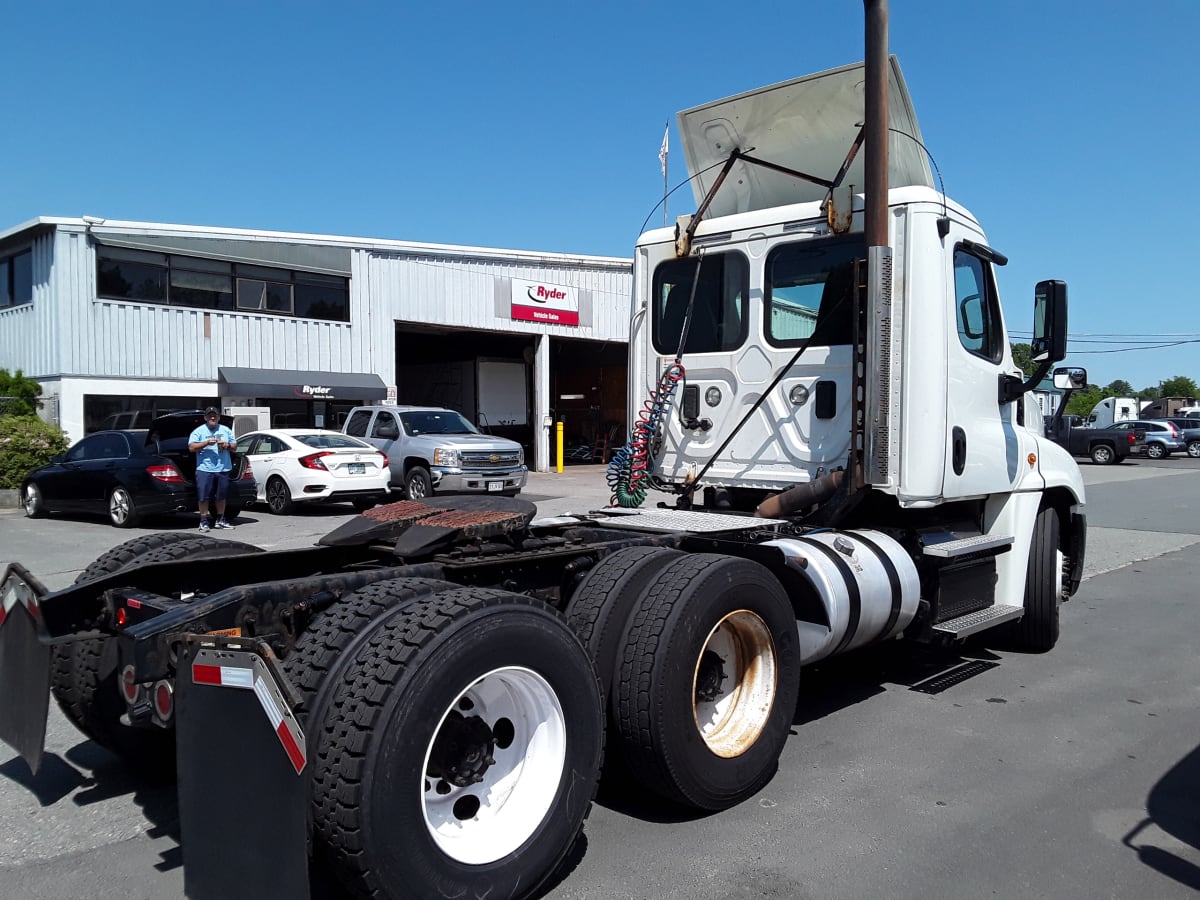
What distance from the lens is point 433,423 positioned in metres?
17.6

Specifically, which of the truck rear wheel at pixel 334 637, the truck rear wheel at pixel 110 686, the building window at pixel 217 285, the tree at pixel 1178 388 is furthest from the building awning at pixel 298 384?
the tree at pixel 1178 388

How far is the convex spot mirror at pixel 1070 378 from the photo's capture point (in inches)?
259

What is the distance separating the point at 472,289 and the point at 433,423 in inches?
316

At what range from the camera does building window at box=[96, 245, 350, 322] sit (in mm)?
19391

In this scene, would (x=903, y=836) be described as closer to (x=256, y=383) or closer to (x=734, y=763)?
(x=734, y=763)

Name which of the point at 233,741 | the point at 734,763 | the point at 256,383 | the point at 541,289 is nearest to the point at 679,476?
the point at 734,763

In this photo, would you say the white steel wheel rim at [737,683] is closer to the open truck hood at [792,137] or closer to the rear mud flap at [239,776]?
the rear mud flap at [239,776]

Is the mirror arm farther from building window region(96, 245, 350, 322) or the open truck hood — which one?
building window region(96, 245, 350, 322)

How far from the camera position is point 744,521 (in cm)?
503

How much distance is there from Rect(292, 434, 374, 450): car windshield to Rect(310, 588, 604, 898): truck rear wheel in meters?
13.0

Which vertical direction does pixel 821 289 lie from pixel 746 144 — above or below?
below

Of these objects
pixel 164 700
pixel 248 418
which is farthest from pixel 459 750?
pixel 248 418

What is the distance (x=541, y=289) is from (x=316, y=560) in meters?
22.3

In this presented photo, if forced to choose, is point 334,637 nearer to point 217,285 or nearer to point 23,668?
point 23,668
